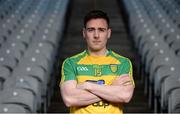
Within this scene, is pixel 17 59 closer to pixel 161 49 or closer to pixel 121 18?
pixel 161 49

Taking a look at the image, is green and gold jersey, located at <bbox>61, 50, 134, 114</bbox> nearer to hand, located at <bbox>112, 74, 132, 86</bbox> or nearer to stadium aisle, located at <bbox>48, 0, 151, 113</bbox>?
hand, located at <bbox>112, 74, 132, 86</bbox>

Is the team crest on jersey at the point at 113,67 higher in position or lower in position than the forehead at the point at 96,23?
lower

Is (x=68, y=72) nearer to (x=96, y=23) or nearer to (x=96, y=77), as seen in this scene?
(x=96, y=77)

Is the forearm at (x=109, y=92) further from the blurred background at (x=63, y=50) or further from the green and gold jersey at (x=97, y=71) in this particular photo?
the blurred background at (x=63, y=50)

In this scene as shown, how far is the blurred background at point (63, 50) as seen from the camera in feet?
13.0

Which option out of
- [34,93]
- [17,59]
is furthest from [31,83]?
[17,59]

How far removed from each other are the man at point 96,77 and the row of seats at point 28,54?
137 cm

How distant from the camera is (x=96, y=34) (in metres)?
1.77

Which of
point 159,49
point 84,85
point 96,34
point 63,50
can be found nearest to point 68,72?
point 84,85

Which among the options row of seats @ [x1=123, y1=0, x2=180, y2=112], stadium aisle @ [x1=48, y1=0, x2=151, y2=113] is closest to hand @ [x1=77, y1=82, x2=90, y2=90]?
row of seats @ [x1=123, y1=0, x2=180, y2=112]

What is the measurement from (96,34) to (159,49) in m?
3.44

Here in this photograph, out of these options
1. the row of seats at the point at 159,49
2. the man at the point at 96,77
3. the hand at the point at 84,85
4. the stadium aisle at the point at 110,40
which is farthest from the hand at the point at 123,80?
the stadium aisle at the point at 110,40

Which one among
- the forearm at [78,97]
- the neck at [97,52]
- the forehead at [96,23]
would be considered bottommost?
the forearm at [78,97]

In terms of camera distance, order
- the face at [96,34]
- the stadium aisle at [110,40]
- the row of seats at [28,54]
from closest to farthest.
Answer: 1. the face at [96,34]
2. the row of seats at [28,54]
3. the stadium aisle at [110,40]
